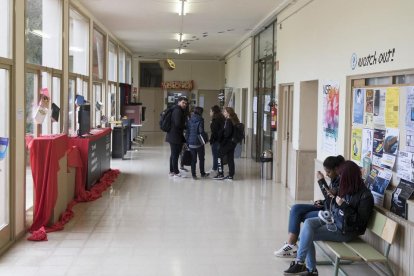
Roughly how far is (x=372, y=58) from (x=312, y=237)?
1917 mm

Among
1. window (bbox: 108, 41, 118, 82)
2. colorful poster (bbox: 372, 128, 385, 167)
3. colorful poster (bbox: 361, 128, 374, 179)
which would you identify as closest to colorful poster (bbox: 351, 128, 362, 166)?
colorful poster (bbox: 361, 128, 374, 179)

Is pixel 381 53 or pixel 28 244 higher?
pixel 381 53

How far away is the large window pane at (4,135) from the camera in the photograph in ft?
17.2

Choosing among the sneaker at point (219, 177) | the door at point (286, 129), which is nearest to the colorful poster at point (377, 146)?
the door at point (286, 129)

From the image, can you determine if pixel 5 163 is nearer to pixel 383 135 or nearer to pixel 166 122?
pixel 383 135

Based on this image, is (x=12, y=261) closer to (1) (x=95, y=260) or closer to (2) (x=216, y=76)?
(1) (x=95, y=260)

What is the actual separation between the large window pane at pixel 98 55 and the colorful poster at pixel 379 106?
25.7 ft

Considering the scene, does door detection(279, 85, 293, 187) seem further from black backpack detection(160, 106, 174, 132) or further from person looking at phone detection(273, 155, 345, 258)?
person looking at phone detection(273, 155, 345, 258)

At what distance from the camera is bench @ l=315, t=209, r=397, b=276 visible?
4.09 meters

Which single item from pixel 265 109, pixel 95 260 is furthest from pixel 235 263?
pixel 265 109

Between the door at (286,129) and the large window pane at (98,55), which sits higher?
the large window pane at (98,55)

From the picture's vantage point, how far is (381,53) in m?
4.87

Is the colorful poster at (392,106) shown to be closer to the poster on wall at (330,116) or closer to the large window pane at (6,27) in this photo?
the poster on wall at (330,116)

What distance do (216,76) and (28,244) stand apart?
1778 cm
